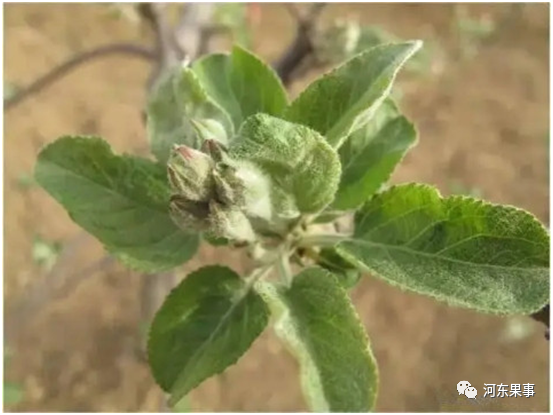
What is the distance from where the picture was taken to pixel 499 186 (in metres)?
2.15

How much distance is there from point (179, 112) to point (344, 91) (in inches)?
4.3

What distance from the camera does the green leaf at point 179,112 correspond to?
0.52m

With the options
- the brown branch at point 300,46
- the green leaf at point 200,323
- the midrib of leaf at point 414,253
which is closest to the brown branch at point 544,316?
the midrib of leaf at point 414,253

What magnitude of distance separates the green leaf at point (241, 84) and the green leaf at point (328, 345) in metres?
0.11

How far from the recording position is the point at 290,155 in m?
0.44

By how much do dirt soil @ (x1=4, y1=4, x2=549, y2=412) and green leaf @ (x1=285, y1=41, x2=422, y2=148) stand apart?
91 centimetres

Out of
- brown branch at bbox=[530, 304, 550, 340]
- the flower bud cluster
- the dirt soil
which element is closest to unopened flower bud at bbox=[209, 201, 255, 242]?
the flower bud cluster

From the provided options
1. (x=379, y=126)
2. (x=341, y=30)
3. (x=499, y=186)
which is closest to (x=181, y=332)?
(x=379, y=126)

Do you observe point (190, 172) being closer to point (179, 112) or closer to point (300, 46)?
point (179, 112)

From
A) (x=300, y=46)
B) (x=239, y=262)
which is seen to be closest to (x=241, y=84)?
(x=300, y=46)

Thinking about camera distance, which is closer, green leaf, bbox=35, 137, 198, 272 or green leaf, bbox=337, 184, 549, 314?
green leaf, bbox=337, 184, 549, 314

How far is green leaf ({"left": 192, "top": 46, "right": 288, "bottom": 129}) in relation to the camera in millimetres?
556

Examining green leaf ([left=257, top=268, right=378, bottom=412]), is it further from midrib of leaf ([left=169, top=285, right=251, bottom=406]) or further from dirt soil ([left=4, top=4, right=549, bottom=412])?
dirt soil ([left=4, top=4, right=549, bottom=412])

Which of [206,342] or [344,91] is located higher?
[344,91]
